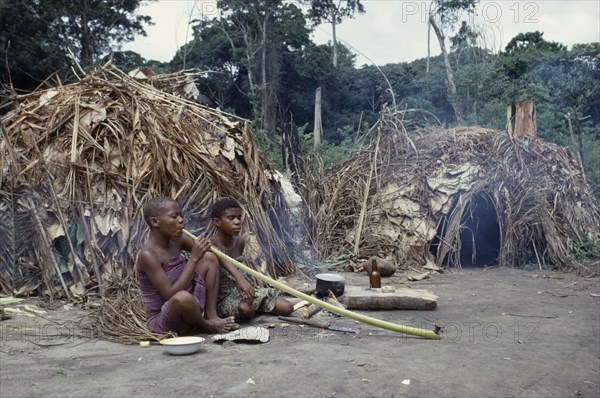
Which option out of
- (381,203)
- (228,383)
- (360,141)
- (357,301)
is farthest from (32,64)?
(228,383)

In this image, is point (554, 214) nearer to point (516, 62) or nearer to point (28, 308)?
point (28, 308)

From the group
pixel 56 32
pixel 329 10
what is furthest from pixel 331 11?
pixel 56 32

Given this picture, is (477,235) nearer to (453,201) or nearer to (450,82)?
(453,201)

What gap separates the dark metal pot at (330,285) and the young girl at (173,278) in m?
1.18

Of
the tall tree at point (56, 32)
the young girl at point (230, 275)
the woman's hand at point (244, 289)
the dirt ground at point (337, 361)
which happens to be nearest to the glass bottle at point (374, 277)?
the dirt ground at point (337, 361)

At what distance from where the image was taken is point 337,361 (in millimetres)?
2834

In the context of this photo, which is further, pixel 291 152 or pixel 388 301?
pixel 291 152

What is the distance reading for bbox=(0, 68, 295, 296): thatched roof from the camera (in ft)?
15.1

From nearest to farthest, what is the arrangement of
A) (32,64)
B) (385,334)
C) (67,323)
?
(385,334), (67,323), (32,64)

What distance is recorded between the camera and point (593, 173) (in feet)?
35.9

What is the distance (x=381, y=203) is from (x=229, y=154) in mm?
A: 2870

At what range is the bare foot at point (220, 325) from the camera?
344 centimetres

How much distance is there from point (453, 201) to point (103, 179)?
4.40m

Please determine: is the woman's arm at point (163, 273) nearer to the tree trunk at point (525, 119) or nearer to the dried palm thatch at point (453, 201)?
the dried palm thatch at point (453, 201)
